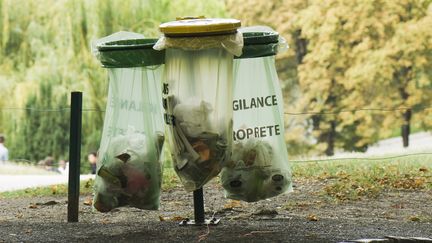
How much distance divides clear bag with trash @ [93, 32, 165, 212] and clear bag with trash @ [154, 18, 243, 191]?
0.32m

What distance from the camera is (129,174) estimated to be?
259 inches

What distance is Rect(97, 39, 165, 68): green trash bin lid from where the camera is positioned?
6.56m

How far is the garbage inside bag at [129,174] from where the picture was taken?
6.56 metres

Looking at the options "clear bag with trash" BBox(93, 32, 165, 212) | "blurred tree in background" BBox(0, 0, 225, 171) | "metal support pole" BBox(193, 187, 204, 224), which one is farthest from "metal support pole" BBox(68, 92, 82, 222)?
"blurred tree in background" BBox(0, 0, 225, 171)

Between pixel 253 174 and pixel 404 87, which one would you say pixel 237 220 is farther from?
pixel 404 87

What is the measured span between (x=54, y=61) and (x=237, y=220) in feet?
54.6

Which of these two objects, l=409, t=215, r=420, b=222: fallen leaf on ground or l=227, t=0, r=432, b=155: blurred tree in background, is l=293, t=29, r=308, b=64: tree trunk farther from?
l=409, t=215, r=420, b=222: fallen leaf on ground

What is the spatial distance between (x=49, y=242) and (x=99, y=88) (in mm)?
17838

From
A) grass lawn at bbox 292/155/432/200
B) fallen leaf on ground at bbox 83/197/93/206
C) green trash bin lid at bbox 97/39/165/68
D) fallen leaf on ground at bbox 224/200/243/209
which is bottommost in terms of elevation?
fallen leaf on ground at bbox 83/197/93/206

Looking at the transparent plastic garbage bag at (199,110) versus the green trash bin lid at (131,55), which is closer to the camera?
the transparent plastic garbage bag at (199,110)

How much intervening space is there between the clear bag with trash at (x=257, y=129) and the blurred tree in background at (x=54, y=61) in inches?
651

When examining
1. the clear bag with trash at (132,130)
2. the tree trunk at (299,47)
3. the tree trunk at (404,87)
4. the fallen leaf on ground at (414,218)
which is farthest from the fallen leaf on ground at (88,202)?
the tree trunk at (299,47)

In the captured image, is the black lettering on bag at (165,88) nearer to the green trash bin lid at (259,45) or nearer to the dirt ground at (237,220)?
the green trash bin lid at (259,45)

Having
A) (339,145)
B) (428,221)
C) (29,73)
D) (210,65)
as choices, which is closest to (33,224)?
(210,65)
